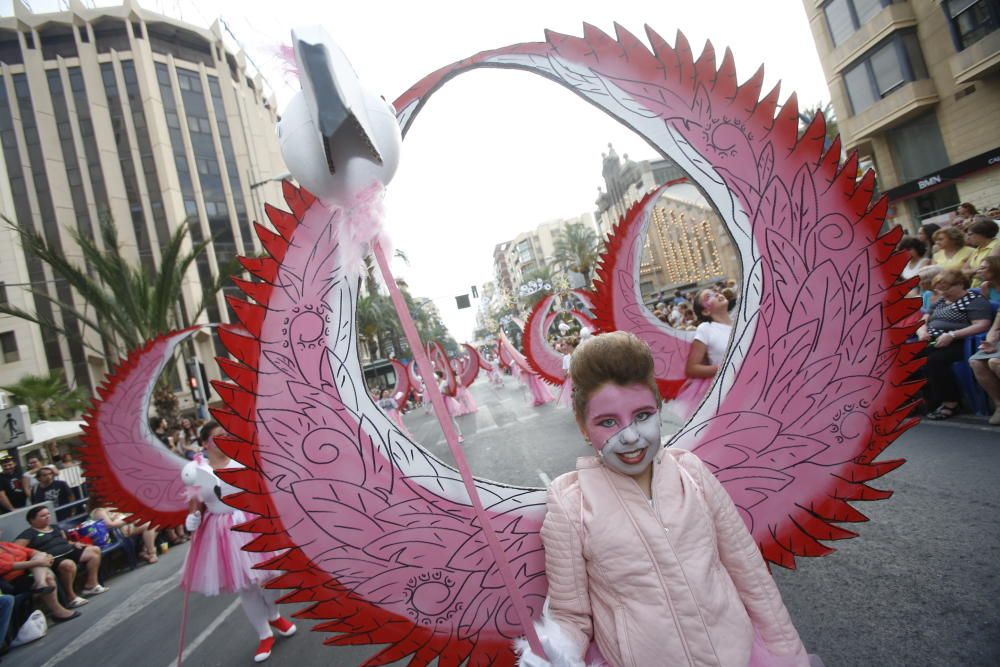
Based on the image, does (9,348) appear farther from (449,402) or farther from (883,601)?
(883,601)

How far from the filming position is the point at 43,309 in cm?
2700

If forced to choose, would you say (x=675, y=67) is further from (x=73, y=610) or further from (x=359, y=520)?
(x=73, y=610)

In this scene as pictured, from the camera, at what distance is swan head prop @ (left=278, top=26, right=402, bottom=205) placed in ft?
4.42

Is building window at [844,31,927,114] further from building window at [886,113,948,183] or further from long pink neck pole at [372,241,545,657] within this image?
long pink neck pole at [372,241,545,657]

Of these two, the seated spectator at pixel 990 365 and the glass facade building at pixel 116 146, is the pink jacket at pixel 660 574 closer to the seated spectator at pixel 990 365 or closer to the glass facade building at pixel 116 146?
the seated spectator at pixel 990 365

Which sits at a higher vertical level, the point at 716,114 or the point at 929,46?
the point at 929,46

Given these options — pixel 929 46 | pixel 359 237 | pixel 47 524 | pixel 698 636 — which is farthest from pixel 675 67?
pixel 929 46

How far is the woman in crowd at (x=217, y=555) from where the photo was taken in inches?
145

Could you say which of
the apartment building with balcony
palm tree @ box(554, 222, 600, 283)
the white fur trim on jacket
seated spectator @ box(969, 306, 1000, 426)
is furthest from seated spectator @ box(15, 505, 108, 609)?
palm tree @ box(554, 222, 600, 283)

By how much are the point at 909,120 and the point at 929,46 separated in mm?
2226

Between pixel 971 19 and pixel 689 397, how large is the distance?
19.1 meters

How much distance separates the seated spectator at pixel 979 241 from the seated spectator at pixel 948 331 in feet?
0.45

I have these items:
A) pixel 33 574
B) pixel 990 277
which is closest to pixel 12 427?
pixel 33 574

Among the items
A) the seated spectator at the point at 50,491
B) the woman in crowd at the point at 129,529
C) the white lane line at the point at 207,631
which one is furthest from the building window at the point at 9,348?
the white lane line at the point at 207,631
